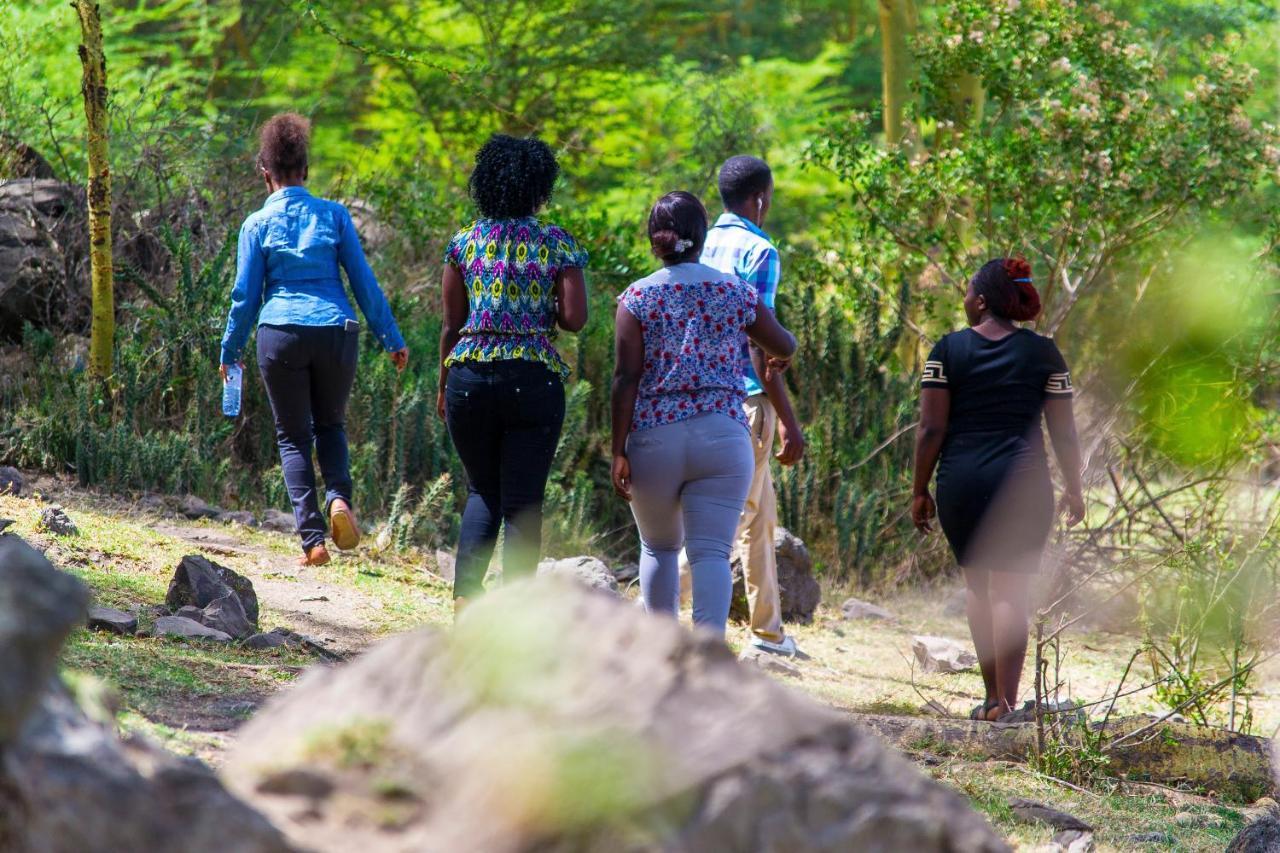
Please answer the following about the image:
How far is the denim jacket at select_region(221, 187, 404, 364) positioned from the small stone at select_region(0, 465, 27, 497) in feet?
6.16

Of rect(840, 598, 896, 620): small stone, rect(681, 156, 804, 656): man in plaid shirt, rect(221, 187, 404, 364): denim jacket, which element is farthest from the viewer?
rect(840, 598, 896, 620): small stone

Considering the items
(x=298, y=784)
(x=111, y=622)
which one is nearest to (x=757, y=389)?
(x=111, y=622)

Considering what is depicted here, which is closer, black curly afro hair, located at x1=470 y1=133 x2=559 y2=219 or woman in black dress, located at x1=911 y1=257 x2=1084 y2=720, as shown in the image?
black curly afro hair, located at x1=470 y1=133 x2=559 y2=219

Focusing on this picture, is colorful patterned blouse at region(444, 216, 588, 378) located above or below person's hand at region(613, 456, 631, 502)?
above

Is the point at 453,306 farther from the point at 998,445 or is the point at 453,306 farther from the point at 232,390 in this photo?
the point at 998,445

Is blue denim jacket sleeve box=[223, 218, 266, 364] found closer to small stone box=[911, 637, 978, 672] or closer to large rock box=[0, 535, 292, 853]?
small stone box=[911, 637, 978, 672]

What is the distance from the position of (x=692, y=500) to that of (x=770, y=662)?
187 centimetres

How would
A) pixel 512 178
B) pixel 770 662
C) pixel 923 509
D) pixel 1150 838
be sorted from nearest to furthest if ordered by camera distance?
pixel 1150 838, pixel 512 178, pixel 923 509, pixel 770 662

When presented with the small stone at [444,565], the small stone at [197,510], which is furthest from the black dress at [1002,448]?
the small stone at [197,510]

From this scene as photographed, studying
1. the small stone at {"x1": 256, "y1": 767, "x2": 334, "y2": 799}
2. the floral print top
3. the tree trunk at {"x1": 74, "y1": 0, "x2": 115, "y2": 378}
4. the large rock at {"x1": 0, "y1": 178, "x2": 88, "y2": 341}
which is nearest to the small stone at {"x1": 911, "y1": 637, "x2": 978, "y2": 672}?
the floral print top

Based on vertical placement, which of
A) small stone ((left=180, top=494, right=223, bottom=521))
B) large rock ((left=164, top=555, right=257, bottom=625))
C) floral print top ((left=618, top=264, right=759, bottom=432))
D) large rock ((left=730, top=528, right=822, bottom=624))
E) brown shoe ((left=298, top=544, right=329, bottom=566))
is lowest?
large rock ((left=730, top=528, right=822, bottom=624))

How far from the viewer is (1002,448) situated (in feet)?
16.7

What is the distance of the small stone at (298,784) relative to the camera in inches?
75.5

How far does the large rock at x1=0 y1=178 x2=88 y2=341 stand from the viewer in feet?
30.9
